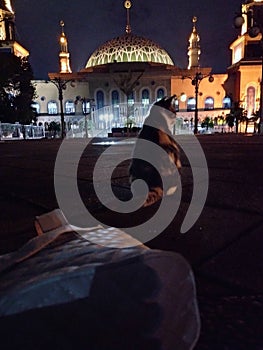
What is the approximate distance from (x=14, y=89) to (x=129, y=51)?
1406 inches

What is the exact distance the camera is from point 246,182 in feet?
8.68

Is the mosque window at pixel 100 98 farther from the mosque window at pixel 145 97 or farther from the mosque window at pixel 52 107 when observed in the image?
the mosque window at pixel 52 107

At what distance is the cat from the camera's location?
1867 millimetres

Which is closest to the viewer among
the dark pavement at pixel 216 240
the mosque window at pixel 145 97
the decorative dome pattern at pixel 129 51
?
the dark pavement at pixel 216 240

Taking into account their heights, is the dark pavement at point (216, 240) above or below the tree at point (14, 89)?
below

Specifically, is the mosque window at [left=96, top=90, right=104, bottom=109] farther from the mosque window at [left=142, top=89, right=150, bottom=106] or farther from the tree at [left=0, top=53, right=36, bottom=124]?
the tree at [left=0, top=53, right=36, bottom=124]

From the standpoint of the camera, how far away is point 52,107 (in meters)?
60.2

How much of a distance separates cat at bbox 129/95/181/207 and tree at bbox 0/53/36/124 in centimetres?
2834

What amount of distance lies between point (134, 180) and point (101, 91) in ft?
184

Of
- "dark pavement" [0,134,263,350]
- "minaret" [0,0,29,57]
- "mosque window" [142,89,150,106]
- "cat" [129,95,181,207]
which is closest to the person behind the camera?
"dark pavement" [0,134,263,350]

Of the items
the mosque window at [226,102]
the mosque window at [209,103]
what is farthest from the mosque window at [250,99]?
the mosque window at [209,103]

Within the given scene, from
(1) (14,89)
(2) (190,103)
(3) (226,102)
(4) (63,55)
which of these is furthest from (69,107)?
(3) (226,102)

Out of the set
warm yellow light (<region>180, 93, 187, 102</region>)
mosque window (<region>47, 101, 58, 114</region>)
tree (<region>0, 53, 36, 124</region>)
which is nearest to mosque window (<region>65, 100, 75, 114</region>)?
mosque window (<region>47, 101, 58, 114</region>)

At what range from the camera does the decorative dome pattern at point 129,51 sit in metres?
58.8
